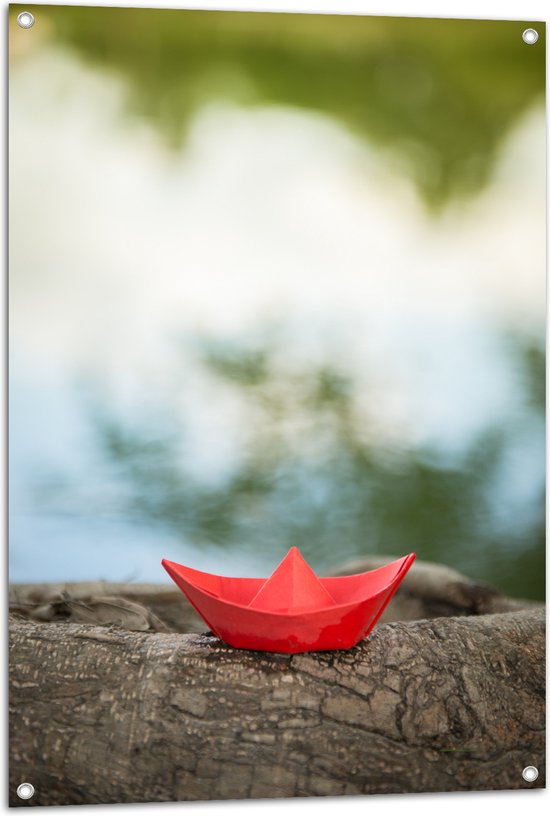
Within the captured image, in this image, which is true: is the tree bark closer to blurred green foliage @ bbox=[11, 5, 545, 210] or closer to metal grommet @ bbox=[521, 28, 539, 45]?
blurred green foliage @ bbox=[11, 5, 545, 210]

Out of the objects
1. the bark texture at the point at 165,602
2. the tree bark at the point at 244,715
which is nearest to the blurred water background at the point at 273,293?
the bark texture at the point at 165,602

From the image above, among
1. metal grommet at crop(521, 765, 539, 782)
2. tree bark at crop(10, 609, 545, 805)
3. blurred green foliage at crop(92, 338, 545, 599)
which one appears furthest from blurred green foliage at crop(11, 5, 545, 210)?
metal grommet at crop(521, 765, 539, 782)

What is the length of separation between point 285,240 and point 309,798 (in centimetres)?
99

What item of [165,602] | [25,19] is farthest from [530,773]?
[25,19]

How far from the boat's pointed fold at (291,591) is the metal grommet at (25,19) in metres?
0.95

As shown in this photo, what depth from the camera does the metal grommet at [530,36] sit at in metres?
1.69

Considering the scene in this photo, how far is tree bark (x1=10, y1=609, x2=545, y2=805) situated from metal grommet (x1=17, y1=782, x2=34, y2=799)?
0.03ft

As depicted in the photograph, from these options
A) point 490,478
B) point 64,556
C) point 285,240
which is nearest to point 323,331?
point 285,240

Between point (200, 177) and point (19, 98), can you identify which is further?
point (200, 177)

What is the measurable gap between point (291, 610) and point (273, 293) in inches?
28.0

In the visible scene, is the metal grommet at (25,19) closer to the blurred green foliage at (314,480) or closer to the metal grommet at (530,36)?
the blurred green foliage at (314,480)

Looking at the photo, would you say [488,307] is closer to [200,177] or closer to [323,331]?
[323,331]

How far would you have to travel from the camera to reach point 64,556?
1.82 metres

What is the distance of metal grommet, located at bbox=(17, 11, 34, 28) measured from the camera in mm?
1594
